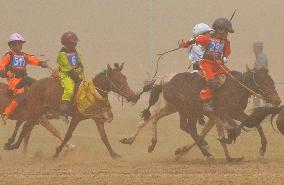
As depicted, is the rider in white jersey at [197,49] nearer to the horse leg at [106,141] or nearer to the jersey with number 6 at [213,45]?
the jersey with number 6 at [213,45]

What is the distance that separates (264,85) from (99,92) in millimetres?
3368

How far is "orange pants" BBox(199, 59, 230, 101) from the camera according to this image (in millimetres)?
15445

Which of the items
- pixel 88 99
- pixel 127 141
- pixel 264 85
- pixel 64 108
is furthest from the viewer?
pixel 127 141

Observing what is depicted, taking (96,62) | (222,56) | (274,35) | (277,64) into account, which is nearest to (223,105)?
(222,56)

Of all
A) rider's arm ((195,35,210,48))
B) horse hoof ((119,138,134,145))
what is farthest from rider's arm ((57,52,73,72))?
rider's arm ((195,35,210,48))

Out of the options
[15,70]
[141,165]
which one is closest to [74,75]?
[15,70]

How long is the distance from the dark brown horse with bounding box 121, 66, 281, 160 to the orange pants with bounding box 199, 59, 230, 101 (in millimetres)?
161

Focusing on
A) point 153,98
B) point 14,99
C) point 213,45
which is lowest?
point 14,99

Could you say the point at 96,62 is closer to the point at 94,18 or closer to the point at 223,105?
the point at 94,18

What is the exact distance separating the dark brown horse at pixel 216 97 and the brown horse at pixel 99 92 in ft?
2.14

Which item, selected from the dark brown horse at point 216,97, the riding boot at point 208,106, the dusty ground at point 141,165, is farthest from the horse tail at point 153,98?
the riding boot at point 208,106

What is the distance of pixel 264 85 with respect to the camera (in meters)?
15.2

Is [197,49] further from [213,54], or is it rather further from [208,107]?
[208,107]

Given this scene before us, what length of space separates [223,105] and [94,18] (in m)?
68.1
